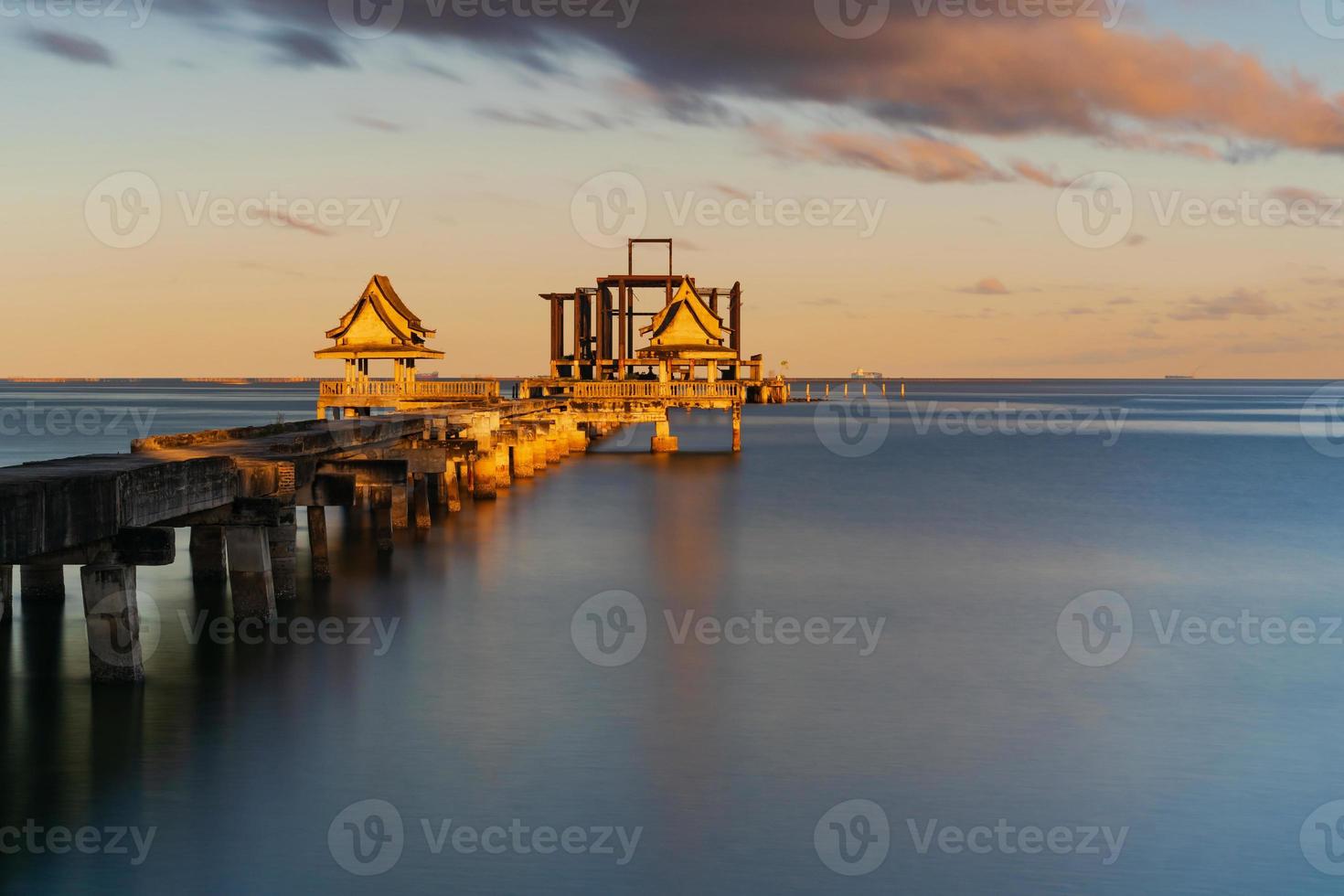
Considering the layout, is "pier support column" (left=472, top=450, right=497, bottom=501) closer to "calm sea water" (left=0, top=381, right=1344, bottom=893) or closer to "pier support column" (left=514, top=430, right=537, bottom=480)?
"pier support column" (left=514, top=430, right=537, bottom=480)

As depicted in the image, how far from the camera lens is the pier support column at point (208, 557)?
74.3 feet

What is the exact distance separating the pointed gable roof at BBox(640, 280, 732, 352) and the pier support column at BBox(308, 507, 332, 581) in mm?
39285

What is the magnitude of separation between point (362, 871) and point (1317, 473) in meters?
55.2

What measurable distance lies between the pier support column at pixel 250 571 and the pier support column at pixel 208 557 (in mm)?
4832

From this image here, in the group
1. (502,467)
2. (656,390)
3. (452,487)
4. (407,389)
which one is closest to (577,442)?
(407,389)

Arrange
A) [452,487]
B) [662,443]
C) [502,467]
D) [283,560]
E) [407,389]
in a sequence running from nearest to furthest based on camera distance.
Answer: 1. [283,560]
2. [452,487]
3. [502,467]
4. [407,389]
5. [662,443]

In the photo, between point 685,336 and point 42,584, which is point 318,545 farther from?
point 685,336

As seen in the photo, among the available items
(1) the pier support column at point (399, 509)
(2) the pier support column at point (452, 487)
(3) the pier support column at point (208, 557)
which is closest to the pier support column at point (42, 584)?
(3) the pier support column at point (208, 557)

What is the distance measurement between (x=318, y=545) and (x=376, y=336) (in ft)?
111

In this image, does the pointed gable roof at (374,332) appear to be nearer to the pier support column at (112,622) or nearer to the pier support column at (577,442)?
the pier support column at (577,442)

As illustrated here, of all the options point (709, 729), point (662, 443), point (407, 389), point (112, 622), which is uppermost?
point (407, 389)

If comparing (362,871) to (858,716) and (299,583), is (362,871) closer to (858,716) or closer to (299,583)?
(858,716)

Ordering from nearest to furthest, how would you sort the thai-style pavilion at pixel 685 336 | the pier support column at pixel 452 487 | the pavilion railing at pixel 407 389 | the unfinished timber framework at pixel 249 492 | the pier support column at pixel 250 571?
the unfinished timber framework at pixel 249 492, the pier support column at pixel 250 571, the pier support column at pixel 452 487, the pavilion railing at pixel 407 389, the thai-style pavilion at pixel 685 336

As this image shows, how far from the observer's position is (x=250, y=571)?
1761 cm
